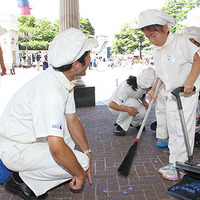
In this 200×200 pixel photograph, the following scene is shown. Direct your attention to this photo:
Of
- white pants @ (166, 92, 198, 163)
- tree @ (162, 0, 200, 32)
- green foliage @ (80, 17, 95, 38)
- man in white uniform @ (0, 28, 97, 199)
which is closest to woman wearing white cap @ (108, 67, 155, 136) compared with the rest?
white pants @ (166, 92, 198, 163)

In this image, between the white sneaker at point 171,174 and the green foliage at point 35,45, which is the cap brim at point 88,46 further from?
the green foliage at point 35,45

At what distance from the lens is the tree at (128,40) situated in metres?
49.4

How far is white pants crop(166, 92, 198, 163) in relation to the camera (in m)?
2.66

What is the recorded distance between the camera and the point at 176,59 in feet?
8.44

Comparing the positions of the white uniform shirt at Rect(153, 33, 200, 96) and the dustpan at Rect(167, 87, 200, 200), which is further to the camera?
the white uniform shirt at Rect(153, 33, 200, 96)

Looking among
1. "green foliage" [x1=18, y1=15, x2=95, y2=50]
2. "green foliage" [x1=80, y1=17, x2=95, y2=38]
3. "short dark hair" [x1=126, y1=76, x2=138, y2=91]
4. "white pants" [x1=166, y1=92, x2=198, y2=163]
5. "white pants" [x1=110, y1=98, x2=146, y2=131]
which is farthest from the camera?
"green foliage" [x1=80, y1=17, x2=95, y2=38]

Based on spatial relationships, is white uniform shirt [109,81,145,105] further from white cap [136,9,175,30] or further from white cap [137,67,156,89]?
white cap [136,9,175,30]

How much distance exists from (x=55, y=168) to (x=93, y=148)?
66.8 inches

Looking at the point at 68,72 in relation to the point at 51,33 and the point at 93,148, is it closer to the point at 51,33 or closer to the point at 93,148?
the point at 93,148

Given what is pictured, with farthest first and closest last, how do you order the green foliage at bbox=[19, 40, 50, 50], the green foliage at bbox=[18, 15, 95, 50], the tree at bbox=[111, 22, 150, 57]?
the green foliage at bbox=[18, 15, 95, 50] < the green foliage at bbox=[19, 40, 50, 50] < the tree at bbox=[111, 22, 150, 57]

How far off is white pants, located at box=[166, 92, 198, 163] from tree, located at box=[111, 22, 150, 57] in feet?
155

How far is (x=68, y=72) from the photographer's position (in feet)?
6.59

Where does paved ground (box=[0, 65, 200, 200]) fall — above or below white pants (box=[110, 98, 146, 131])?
below

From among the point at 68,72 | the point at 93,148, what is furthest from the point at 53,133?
the point at 93,148
